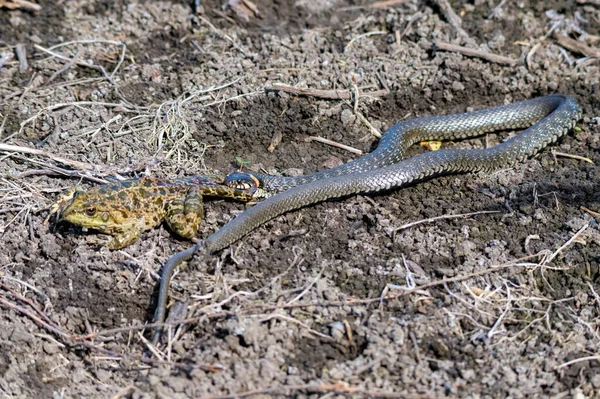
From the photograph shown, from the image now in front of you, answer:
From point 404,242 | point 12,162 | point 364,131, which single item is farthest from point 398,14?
point 12,162

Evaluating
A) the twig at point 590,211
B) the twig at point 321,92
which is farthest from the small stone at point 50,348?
the twig at point 590,211

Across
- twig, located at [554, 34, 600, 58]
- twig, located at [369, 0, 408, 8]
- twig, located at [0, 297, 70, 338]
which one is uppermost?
twig, located at [554, 34, 600, 58]

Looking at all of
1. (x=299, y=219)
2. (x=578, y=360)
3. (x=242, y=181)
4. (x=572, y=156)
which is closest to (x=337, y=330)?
(x=299, y=219)

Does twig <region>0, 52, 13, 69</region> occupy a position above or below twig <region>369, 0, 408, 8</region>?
below

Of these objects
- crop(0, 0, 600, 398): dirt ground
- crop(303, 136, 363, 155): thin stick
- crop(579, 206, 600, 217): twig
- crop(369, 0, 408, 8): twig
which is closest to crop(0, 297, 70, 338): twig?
crop(0, 0, 600, 398): dirt ground

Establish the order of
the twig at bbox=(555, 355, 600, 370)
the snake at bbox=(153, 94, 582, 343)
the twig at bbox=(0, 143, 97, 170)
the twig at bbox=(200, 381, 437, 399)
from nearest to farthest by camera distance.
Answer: the twig at bbox=(200, 381, 437, 399) → the twig at bbox=(555, 355, 600, 370) → the snake at bbox=(153, 94, 582, 343) → the twig at bbox=(0, 143, 97, 170)

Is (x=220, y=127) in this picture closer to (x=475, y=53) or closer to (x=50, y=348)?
(x=50, y=348)

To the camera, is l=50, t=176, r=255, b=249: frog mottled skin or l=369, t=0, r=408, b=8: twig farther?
l=369, t=0, r=408, b=8: twig

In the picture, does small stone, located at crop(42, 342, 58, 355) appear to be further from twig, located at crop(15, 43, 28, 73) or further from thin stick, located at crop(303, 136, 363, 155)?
twig, located at crop(15, 43, 28, 73)
